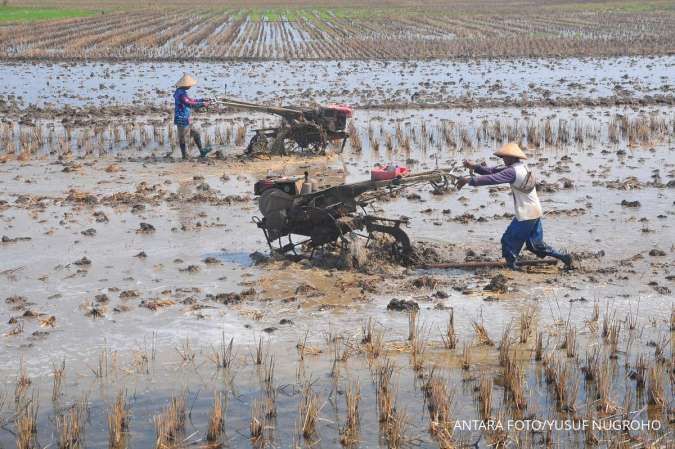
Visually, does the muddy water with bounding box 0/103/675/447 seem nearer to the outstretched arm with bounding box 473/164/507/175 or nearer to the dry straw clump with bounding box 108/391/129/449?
the dry straw clump with bounding box 108/391/129/449

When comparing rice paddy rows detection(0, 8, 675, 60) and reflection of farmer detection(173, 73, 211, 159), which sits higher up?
reflection of farmer detection(173, 73, 211, 159)

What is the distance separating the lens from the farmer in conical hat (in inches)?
309

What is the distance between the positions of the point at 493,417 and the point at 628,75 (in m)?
20.3

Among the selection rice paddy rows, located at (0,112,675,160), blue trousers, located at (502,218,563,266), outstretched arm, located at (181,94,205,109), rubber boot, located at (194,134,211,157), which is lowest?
rice paddy rows, located at (0,112,675,160)

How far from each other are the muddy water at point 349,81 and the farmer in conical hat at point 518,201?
11.4m

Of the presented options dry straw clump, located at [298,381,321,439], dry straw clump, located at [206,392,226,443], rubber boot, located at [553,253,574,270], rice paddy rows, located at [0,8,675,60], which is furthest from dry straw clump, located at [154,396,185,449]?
rice paddy rows, located at [0,8,675,60]

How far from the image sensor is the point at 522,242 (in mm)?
8117

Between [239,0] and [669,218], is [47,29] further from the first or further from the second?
[669,218]

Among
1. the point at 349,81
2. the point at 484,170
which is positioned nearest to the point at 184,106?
the point at 484,170

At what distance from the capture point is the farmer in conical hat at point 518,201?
7844mm

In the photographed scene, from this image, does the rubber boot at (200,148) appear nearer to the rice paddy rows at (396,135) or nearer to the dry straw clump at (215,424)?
the rice paddy rows at (396,135)

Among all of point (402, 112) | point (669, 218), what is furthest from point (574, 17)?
point (669, 218)

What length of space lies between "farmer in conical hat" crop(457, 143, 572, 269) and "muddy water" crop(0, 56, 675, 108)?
11376mm

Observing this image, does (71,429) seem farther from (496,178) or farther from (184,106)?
(184,106)
